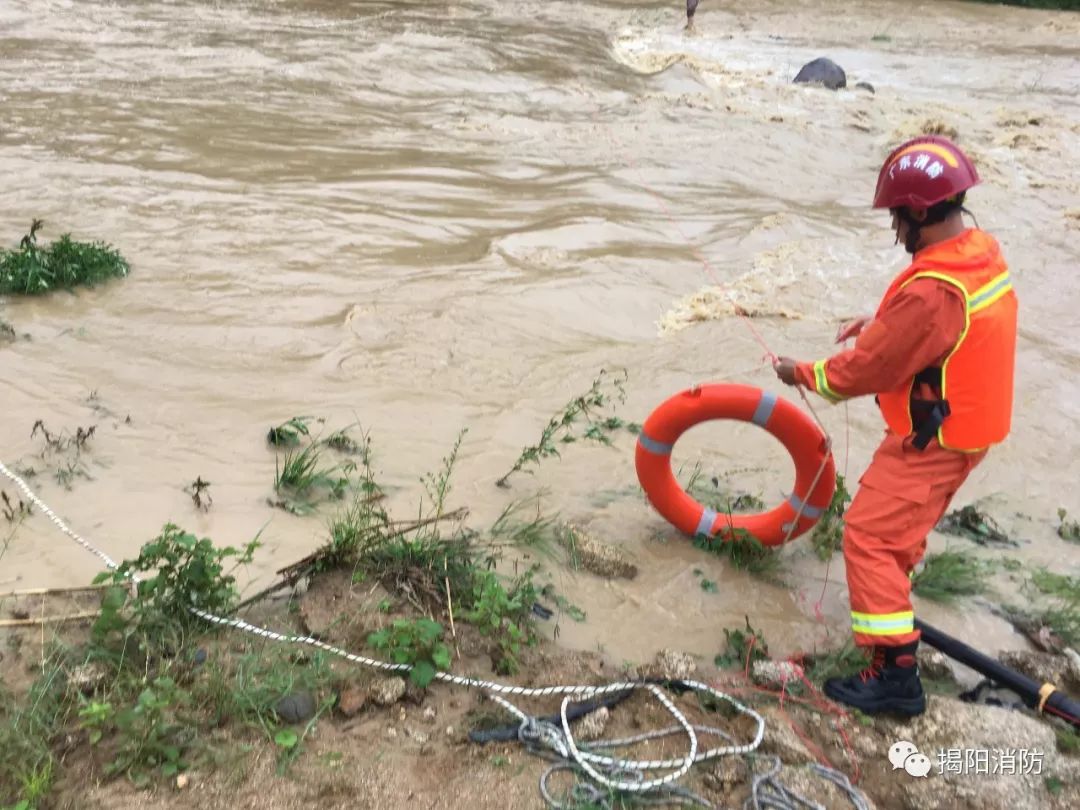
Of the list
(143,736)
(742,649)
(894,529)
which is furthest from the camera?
(742,649)

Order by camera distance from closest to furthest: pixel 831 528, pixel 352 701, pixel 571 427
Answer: pixel 352 701, pixel 831 528, pixel 571 427

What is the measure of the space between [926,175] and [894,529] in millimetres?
1251

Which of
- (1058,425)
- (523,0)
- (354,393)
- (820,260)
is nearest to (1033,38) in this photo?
(523,0)

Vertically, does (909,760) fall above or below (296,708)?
below

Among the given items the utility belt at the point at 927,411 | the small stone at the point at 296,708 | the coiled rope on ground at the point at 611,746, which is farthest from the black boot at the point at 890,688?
the small stone at the point at 296,708

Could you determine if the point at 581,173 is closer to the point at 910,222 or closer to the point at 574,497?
the point at 574,497

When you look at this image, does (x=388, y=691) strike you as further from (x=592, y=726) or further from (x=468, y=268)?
A: (x=468, y=268)

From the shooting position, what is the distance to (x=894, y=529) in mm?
3350

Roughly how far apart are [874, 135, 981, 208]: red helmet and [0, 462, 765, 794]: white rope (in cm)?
182

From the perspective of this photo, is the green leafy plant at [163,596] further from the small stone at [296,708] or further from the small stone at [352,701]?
the small stone at [352,701]

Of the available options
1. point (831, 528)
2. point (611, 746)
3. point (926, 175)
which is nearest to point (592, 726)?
point (611, 746)

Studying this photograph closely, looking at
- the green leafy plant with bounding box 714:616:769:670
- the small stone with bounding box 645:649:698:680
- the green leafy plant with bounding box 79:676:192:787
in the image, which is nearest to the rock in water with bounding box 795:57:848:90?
the green leafy plant with bounding box 714:616:769:670

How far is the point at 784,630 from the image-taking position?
3746mm

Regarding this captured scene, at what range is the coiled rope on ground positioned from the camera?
270cm
